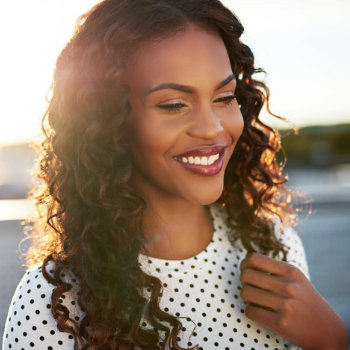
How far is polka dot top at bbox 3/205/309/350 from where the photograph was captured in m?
1.62

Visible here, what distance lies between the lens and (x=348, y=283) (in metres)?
3.61

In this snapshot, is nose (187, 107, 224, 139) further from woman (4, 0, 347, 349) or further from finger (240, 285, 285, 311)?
finger (240, 285, 285, 311)

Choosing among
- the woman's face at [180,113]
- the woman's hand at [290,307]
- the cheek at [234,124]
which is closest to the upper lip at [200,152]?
the woman's face at [180,113]

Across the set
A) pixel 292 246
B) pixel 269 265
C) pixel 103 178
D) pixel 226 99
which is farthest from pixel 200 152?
pixel 292 246

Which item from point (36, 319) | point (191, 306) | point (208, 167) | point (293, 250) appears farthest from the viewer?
point (293, 250)

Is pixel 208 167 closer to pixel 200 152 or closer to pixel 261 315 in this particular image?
pixel 200 152

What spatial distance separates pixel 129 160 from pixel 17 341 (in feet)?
2.42

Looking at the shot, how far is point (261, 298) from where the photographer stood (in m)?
1.75

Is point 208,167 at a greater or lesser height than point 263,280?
greater

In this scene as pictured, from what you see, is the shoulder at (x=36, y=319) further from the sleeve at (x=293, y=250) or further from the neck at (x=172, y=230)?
the sleeve at (x=293, y=250)

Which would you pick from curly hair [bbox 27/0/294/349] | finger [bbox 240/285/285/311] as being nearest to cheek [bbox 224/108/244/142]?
curly hair [bbox 27/0/294/349]

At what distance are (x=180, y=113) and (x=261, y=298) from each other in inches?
29.1

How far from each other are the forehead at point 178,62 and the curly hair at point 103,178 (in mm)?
36

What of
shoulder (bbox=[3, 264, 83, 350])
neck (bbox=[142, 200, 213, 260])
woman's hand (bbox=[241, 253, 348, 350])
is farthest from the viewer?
neck (bbox=[142, 200, 213, 260])
